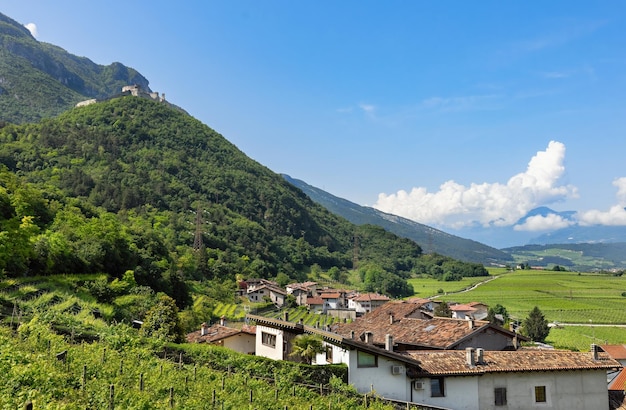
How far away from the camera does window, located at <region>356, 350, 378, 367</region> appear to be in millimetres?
23047

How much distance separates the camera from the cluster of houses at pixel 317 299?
326ft

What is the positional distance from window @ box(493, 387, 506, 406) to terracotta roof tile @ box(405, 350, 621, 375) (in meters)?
1.01

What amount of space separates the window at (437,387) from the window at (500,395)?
285 centimetres

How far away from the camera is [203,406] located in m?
15.1

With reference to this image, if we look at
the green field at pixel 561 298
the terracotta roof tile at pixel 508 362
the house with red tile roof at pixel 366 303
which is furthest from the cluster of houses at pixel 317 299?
the terracotta roof tile at pixel 508 362

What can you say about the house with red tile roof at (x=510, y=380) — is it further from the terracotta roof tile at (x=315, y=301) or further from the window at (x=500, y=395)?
the terracotta roof tile at (x=315, y=301)

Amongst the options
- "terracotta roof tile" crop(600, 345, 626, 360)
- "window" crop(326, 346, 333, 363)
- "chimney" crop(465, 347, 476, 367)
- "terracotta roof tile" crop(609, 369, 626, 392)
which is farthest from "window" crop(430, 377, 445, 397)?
"terracotta roof tile" crop(600, 345, 626, 360)

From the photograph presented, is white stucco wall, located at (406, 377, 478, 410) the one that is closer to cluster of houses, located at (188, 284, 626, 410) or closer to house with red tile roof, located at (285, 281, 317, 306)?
cluster of houses, located at (188, 284, 626, 410)

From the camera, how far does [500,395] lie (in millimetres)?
23781

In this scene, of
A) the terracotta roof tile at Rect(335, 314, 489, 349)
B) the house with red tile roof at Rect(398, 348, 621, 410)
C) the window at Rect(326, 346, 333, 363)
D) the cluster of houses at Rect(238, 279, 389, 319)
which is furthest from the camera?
the cluster of houses at Rect(238, 279, 389, 319)

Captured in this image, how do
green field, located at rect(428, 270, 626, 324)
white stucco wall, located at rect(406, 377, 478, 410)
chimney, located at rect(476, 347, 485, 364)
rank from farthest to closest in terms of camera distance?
green field, located at rect(428, 270, 626, 324) < chimney, located at rect(476, 347, 485, 364) < white stucco wall, located at rect(406, 377, 478, 410)

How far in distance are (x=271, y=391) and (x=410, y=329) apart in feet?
50.4

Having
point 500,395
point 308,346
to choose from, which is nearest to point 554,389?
point 500,395

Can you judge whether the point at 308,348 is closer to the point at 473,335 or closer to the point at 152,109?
the point at 473,335
